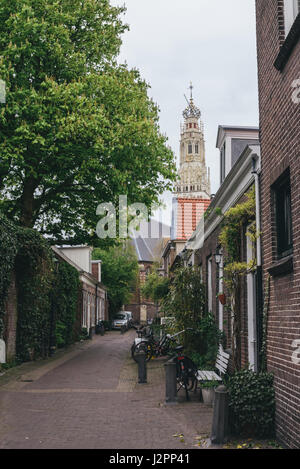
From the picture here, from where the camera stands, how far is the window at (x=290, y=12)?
6492 millimetres

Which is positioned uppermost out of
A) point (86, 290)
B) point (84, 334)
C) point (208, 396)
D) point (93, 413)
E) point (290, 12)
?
point (290, 12)

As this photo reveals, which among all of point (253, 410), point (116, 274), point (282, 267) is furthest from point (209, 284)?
point (116, 274)

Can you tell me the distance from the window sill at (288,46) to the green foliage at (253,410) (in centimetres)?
441

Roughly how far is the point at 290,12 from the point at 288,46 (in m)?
0.84

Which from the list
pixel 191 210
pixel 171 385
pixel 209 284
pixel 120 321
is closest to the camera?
pixel 171 385

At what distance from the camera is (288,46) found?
6141 mm

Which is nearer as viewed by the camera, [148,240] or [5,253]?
[5,253]

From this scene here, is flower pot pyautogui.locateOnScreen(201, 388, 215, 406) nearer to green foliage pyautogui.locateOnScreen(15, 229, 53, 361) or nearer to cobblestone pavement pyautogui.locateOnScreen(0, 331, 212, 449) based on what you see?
cobblestone pavement pyautogui.locateOnScreen(0, 331, 212, 449)

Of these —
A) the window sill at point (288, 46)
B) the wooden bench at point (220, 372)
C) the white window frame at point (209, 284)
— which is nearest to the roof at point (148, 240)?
the white window frame at point (209, 284)

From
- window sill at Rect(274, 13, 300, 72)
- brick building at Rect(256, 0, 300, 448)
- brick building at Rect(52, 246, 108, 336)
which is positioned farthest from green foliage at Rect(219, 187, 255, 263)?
brick building at Rect(52, 246, 108, 336)

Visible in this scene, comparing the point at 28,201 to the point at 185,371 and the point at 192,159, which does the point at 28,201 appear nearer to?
the point at 185,371

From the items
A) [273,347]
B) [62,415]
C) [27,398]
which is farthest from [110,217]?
[273,347]

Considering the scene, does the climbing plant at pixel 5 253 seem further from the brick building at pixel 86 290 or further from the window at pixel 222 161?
the brick building at pixel 86 290
